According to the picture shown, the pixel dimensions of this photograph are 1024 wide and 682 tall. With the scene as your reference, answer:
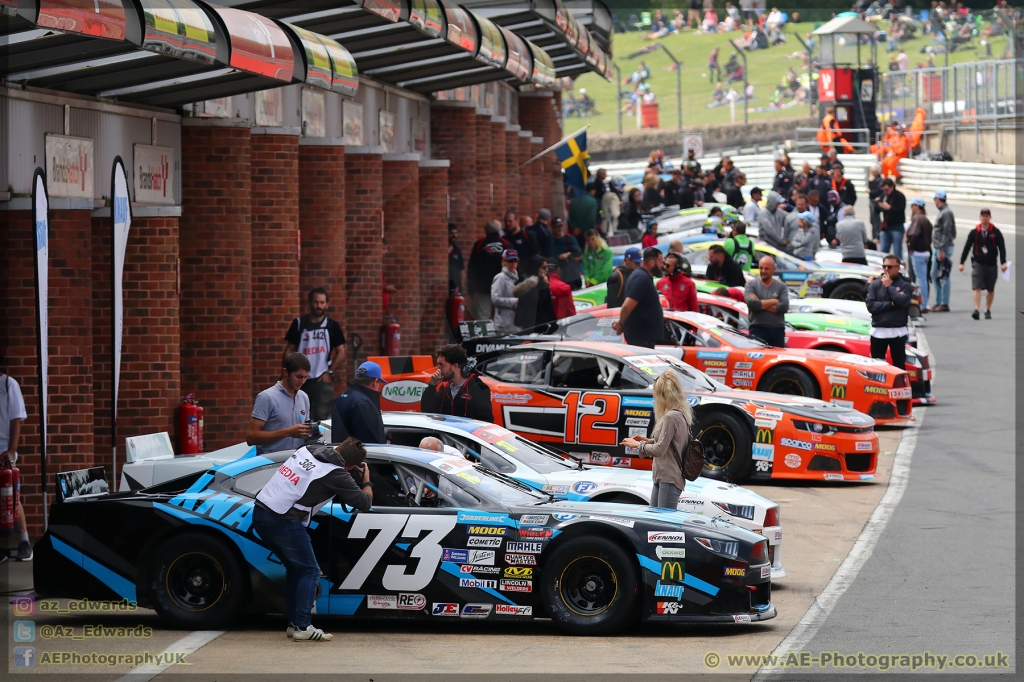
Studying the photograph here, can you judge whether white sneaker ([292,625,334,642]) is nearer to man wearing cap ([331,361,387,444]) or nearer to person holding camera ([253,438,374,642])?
person holding camera ([253,438,374,642])

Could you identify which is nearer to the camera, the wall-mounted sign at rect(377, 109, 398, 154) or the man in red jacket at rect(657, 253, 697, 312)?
the man in red jacket at rect(657, 253, 697, 312)

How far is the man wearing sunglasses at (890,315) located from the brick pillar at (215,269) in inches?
305

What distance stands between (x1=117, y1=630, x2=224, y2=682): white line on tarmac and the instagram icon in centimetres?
130

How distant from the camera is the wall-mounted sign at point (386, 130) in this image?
19.8 metres

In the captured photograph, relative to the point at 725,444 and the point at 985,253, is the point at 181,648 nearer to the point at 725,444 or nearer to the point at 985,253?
the point at 725,444

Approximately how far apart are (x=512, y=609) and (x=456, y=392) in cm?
334

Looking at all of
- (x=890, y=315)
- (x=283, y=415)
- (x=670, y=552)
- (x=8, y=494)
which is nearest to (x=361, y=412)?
(x=283, y=415)

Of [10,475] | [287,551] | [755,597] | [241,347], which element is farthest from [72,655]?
[241,347]

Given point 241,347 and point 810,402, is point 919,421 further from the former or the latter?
point 241,347

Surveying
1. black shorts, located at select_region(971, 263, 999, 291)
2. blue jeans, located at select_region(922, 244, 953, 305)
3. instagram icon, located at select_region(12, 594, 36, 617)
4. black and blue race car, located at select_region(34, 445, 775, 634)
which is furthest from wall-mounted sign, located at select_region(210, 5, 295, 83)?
blue jeans, located at select_region(922, 244, 953, 305)

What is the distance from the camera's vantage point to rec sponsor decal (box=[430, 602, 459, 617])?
27.7 feet

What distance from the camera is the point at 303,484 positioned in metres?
8.17

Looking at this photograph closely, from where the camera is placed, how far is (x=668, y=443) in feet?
32.0

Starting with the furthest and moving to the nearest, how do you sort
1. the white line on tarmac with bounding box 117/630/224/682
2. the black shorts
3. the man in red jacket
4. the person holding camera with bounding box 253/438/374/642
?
the black shorts, the man in red jacket, the person holding camera with bounding box 253/438/374/642, the white line on tarmac with bounding box 117/630/224/682
